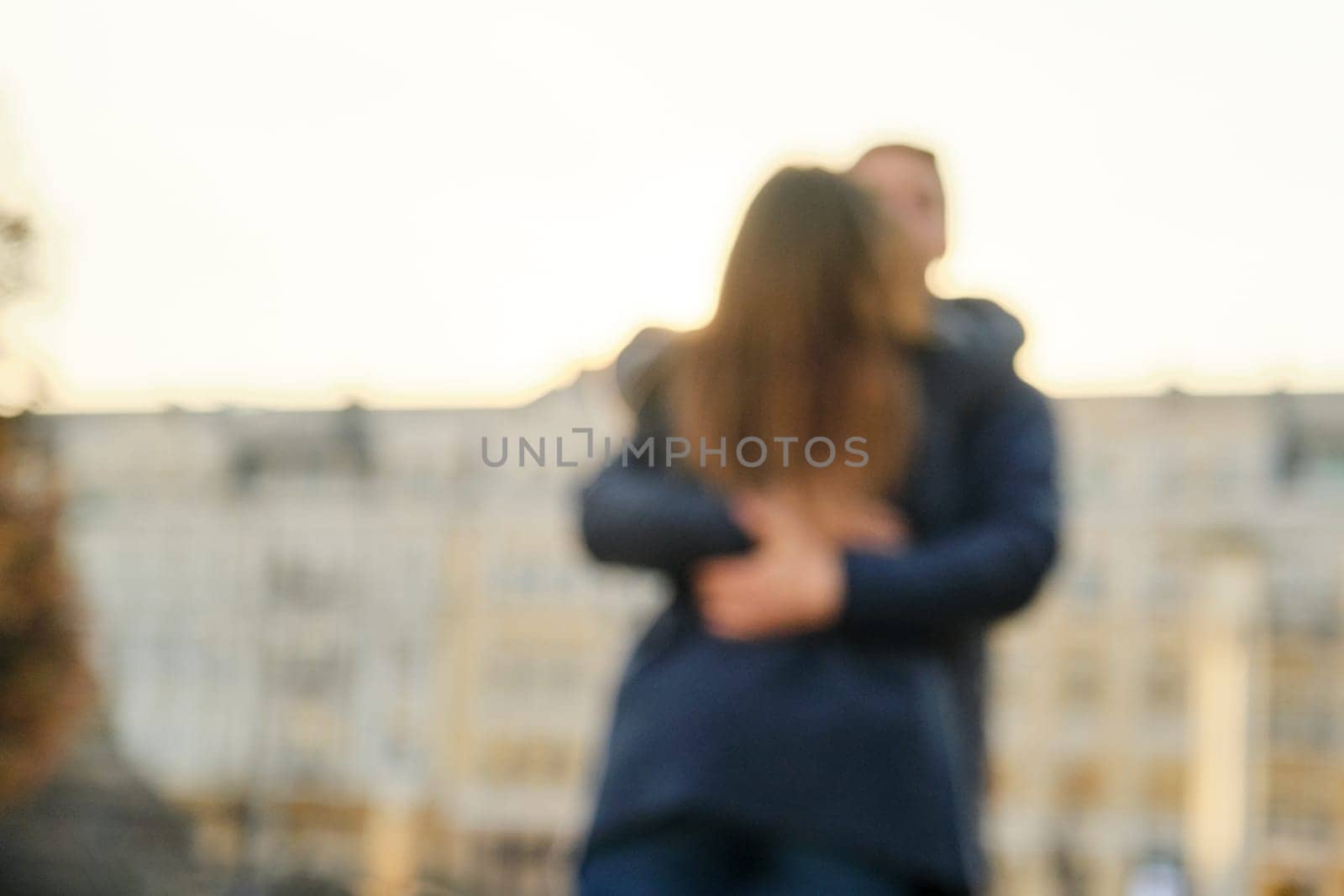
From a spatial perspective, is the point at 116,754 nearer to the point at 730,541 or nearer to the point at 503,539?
the point at 730,541

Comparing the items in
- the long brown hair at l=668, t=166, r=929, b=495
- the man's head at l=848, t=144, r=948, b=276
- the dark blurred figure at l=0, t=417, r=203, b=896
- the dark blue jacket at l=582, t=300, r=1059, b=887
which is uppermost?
the man's head at l=848, t=144, r=948, b=276

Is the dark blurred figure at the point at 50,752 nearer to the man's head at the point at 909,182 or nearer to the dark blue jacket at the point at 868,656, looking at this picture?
the man's head at the point at 909,182

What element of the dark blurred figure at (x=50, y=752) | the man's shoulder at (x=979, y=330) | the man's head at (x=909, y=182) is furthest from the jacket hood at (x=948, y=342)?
the dark blurred figure at (x=50, y=752)

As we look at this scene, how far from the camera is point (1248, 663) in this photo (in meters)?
38.7

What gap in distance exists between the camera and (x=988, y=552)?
1.54 m

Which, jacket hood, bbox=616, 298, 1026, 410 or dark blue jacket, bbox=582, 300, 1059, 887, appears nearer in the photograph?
dark blue jacket, bbox=582, 300, 1059, 887

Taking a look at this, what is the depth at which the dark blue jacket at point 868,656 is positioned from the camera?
56.6 inches

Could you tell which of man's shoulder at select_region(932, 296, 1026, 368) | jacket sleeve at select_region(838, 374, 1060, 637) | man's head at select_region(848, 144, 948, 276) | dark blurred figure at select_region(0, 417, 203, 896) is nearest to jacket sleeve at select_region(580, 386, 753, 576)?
jacket sleeve at select_region(838, 374, 1060, 637)

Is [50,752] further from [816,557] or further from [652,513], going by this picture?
[816,557]

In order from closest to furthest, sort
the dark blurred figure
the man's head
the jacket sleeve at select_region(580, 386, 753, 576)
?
1. the jacket sleeve at select_region(580, 386, 753, 576)
2. the man's head
3. the dark blurred figure

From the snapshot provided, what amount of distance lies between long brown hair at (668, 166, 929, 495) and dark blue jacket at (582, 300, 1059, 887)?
0.13 ft

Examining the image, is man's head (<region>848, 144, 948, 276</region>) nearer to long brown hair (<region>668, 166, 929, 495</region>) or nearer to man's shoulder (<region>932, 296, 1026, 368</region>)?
man's shoulder (<region>932, 296, 1026, 368</region>)

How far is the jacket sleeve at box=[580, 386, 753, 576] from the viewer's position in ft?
5.06

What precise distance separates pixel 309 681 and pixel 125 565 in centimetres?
596
